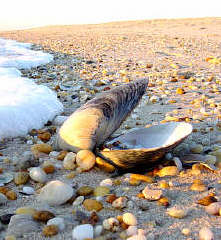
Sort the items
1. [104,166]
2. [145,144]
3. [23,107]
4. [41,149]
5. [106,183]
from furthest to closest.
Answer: [23,107]
[41,149]
[145,144]
[104,166]
[106,183]

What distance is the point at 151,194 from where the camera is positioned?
1902 mm

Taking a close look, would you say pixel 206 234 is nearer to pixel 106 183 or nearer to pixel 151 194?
pixel 151 194

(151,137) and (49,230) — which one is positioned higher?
(151,137)

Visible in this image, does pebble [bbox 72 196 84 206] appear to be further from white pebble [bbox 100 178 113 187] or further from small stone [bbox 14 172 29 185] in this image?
small stone [bbox 14 172 29 185]

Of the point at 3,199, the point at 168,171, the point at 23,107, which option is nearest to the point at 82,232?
the point at 3,199

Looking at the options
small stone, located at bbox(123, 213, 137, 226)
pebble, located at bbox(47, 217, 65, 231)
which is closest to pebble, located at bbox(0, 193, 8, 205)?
pebble, located at bbox(47, 217, 65, 231)

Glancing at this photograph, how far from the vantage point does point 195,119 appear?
139 inches

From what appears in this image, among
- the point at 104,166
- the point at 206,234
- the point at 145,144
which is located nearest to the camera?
the point at 206,234

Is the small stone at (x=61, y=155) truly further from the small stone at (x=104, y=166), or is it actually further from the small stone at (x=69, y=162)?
the small stone at (x=104, y=166)

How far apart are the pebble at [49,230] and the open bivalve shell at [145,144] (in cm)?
71

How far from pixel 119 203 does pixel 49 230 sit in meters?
0.44

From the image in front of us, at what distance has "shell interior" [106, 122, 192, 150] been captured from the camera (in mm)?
2424

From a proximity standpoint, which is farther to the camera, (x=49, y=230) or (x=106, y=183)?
(x=106, y=183)

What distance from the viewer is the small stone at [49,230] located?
62.0 inches
